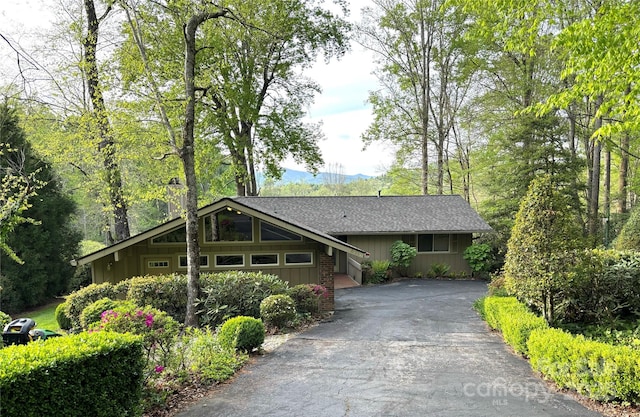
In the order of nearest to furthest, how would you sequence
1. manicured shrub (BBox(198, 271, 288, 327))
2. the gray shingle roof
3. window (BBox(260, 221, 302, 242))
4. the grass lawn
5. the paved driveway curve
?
1. the paved driveway curve
2. manicured shrub (BBox(198, 271, 288, 327))
3. the grass lawn
4. window (BBox(260, 221, 302, 242))
5. the gray shingle roof

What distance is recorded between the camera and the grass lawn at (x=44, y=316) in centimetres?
1398

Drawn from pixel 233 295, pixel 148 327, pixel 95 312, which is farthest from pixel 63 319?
pixel 148 327

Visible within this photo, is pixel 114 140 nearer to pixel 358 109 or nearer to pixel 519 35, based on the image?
pixel 519 35

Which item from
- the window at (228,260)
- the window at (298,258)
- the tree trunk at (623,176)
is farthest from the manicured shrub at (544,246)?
the tree trunk at (623,176)

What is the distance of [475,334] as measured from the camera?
9.78 metres

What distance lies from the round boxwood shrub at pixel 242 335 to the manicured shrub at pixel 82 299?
5932 mm

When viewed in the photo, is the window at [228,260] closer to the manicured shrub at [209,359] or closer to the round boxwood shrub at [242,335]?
the round boxwood shrub at [242,335]

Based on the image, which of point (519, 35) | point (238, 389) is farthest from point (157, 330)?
point (519, 35)

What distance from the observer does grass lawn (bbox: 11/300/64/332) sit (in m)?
14.0

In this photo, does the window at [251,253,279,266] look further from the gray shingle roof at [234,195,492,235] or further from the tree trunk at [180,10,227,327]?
the gray shingle roof at [234,195,492,235]

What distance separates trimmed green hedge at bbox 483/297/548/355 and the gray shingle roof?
1023 cm

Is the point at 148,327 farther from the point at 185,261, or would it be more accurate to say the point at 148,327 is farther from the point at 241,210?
the point at 185,261

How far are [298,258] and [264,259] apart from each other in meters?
1.27

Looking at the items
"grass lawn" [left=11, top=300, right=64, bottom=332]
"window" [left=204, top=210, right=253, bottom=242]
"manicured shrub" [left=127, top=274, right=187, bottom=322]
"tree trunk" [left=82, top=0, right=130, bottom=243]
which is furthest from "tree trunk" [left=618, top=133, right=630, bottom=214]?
"grass lawn" [left=11, top=300, right=64, bottom=332]
